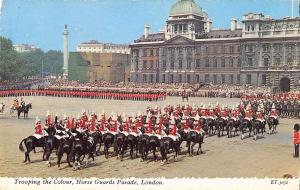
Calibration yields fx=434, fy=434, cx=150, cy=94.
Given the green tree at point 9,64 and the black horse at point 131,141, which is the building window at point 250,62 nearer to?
the green tree at point 9,64

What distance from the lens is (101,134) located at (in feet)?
51.5

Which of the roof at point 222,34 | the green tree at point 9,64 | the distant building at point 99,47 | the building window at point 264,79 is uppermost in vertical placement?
the distant building at point 99,47

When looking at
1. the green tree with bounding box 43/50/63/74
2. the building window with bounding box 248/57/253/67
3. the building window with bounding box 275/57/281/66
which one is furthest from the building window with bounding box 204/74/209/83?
the green tree with bounding box 43/50/63/74

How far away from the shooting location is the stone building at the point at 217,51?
61438 millimetres

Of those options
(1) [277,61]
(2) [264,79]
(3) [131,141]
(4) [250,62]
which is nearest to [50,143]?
(3) [131,141]

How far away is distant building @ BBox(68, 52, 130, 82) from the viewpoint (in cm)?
8444

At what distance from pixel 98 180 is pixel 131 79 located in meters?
71.1

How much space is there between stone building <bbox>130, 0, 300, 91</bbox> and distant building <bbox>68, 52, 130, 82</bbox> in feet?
20.6

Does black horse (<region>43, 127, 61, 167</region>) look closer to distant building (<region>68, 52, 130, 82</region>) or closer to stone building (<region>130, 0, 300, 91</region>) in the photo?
stone building (<region>130, 0, 300, 91</region>)

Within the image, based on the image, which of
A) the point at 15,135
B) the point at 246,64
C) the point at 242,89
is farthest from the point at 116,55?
the point at 15,135

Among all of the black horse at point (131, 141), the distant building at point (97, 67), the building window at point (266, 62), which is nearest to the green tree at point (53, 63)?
the distant building at point (97, 67)

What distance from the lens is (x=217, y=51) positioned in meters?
70.1

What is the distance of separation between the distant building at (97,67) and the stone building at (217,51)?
6264 mm

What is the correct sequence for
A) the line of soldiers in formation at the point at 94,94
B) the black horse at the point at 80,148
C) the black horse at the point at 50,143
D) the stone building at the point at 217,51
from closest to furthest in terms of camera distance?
the black horse at the point at 80,148 < the black horse at the point at 50,143 < the line of soldiers in formation at the point at 94,94 < the stone building at the point at 217,51
